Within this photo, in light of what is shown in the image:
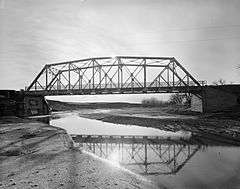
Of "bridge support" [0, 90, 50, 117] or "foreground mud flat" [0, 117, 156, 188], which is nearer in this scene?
"foreground mud flat" [0, 117, 156, 188]

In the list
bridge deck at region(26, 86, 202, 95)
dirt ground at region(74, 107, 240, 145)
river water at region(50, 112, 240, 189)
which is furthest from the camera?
bridge deck at region(26, 86, 202, 95)

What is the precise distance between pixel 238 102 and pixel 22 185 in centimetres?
4505

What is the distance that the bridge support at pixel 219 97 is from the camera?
41.2 m

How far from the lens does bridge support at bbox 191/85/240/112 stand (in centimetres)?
4116

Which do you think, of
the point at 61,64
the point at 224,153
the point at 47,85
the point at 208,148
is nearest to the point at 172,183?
the point at 224,153

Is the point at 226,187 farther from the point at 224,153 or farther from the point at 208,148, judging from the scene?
the point at 208,148

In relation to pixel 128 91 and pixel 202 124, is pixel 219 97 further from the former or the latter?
pixel 128 91

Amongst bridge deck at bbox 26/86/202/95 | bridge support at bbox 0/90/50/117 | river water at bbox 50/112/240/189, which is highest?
bridge deck at bbox 26/86/202/95

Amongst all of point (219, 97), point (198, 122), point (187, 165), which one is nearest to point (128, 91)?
point (219, 97)

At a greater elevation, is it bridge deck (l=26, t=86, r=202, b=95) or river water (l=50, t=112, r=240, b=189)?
bridge deck (l=26, t=86, r=202, b=95)

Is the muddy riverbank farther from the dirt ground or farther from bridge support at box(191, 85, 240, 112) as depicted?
bridge support at box(191, 85, 240, 112)

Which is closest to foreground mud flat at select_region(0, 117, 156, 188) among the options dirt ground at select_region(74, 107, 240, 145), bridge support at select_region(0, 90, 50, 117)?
dirt ground at select_region(74, 107, 240, 145)

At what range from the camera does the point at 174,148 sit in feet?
47.6

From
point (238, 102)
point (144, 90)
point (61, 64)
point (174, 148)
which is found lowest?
point (174, 148)
